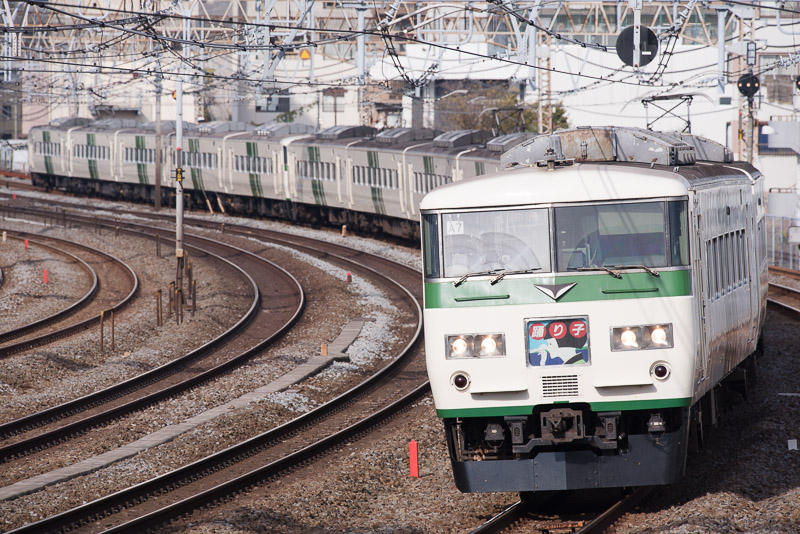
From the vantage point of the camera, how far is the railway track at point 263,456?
10.8m

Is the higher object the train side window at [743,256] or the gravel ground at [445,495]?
the train side window at [743,256]

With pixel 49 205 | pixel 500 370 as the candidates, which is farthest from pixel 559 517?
pixel 49 205

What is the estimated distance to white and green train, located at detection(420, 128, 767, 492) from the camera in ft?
30.9

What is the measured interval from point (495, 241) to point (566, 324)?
0.95 metres

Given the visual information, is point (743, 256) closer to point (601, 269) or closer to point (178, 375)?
point (601, 269)

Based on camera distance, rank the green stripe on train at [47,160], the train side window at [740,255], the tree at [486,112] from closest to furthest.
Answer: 1. the train side window at [740,255]
2. the green stripe on train at [47,160]
3. the tree at [486,112]

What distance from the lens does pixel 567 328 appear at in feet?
31.1

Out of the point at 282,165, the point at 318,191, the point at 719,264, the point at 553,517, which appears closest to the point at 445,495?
the point at 553,517

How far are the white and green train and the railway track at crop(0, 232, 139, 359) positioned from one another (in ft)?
41.1

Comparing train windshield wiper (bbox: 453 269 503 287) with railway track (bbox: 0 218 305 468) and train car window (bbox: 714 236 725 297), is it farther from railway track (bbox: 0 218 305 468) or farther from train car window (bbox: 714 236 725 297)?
railway track (bbox: 0 218 305 468)

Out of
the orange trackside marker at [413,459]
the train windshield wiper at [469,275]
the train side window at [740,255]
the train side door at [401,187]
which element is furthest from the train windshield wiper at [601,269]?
the train side door at [401,187]

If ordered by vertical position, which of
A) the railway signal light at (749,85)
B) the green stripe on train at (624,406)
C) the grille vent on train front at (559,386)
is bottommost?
the green stripe on train at (624,406)

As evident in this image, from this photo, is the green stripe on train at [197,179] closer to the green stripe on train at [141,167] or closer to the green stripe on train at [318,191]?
the green stripe on train at [141,167]

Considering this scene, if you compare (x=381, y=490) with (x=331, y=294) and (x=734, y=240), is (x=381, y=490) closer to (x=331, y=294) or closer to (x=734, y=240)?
(x=734, y=240)
